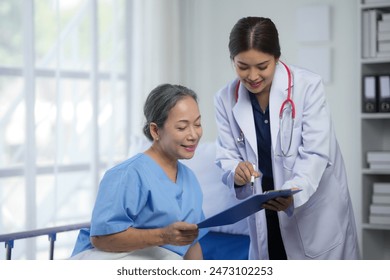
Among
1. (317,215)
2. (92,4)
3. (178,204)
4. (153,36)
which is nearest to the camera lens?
(178,204)

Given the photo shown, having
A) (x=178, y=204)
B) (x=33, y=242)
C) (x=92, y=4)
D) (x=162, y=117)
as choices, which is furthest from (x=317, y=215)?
(x=92, y=4)

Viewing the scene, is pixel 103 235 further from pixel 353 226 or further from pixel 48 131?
pixel 48 131

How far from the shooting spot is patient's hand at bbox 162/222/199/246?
1.20 metres

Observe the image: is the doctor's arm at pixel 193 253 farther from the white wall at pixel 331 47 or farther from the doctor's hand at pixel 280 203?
the white wall at pixel 331 47

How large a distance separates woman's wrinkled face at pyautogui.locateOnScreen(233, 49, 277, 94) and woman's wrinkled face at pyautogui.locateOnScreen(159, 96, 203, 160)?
0.15m

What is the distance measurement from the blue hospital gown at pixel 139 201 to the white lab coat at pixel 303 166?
0.17m

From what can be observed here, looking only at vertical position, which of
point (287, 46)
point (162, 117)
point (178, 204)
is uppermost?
point (287, 46)

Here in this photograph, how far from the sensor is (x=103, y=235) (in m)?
1.27

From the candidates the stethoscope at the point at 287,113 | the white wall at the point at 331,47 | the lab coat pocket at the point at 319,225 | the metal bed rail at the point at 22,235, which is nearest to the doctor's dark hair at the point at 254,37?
the stethoscope at the point at 287,113

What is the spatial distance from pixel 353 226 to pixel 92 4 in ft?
4.74

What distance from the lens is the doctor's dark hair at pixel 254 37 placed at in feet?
4.51

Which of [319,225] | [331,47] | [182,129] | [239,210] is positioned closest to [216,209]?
[319,225]

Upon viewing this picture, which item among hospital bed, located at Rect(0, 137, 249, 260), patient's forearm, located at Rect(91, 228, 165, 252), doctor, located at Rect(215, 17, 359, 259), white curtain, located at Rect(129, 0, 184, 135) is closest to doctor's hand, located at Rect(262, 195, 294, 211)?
doctor, located at Rect(215, 17, 359, 259)

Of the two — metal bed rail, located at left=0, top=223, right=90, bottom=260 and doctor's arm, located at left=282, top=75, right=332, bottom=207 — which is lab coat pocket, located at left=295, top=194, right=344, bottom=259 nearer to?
doctor's arm, located at left=282, top=75, right=332, bottom=207
